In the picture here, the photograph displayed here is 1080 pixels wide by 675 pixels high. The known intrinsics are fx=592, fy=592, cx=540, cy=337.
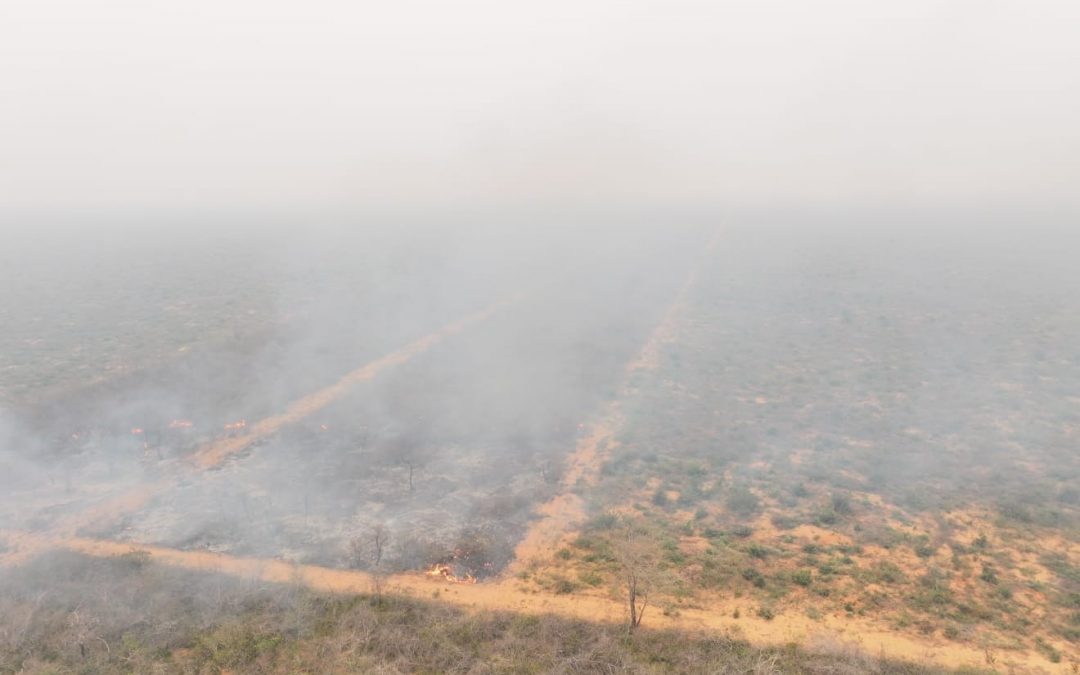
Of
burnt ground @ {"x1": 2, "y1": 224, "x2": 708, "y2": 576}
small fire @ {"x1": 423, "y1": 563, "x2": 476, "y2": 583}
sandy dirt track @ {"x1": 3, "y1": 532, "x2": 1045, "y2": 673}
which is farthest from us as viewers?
burnt ground @ {"x1": 2, "y1": 224, "x2": 708, "y2": 576}

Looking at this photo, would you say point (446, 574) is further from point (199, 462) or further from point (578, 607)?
point (199, 462)

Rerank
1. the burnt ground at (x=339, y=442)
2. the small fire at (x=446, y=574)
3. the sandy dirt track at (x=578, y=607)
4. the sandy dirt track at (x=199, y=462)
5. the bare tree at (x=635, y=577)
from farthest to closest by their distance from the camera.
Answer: the burnt ground at (x=339, y=442), the sandy dirt track at (x=199, y=462), the small fire at (x=446, y=574), the bare tree at (x=635, y=577), the sandy dirt track at (x=578, y=607)

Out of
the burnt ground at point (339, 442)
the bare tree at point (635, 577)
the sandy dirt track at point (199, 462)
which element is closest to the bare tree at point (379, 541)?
the burnt ground at point (339, 442)

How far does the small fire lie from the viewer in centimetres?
2354

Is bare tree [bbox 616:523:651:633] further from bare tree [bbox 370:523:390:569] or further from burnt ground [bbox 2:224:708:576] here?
bare tree [bbox 370:523:390:569]

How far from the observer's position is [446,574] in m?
23.9

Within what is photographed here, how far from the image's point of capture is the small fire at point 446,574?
23.5m

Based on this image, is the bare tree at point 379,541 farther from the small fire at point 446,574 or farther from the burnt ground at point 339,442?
the small fire at point 446,574

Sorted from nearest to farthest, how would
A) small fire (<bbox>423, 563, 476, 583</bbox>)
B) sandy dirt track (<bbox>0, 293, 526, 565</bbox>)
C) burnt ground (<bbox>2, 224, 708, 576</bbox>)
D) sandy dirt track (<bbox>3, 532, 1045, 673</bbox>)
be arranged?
sandy dirt track (<bbox>3, 532, 1045, 673</bbox>), small fire (<bbox>423, 563, 476, 583</bbox>), sandy dirt track (<bbox>0, 293, 526, 565</bbox>), burnt ground (<bbox>2, 224, 708, 576</bbox>)

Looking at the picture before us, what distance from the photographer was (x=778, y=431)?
37.8 metres

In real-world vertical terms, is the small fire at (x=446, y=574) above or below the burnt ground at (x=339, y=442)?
below

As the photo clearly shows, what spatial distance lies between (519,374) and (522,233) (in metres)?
116

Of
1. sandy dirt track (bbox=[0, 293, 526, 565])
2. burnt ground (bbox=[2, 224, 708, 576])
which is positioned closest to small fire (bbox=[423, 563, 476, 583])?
burnt ground (bbox=[2, 224, 708, 576])

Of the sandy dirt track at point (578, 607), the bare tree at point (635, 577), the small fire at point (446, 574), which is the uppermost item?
the bare tree at point (635, 577)
